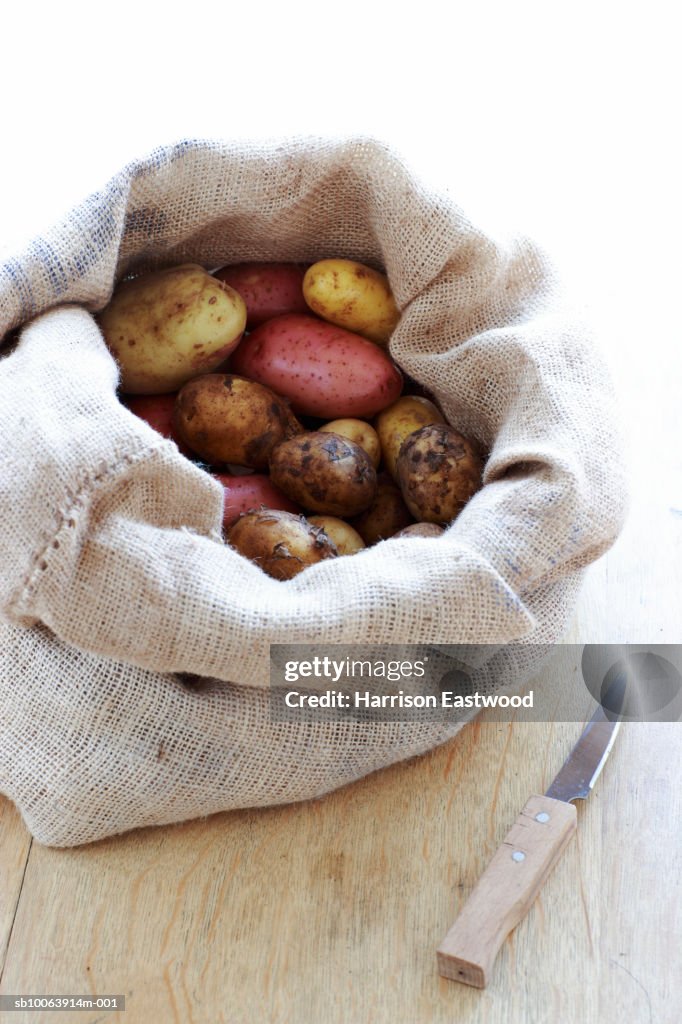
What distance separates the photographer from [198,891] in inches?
31.0

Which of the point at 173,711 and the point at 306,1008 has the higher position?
the point at 173,711

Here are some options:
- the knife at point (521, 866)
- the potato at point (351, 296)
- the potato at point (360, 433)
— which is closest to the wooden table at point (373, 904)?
the knife at point (521, 866)

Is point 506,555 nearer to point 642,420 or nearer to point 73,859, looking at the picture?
point 73,859

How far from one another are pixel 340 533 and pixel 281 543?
10cm

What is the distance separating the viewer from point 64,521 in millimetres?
722

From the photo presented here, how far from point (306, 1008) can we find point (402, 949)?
0.24 feet

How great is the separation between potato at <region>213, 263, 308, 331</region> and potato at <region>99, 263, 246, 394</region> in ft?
0.19

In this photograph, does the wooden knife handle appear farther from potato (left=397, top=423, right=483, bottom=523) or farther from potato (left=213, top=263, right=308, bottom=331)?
potato (left=213, top=263, right=308, bottom=331)

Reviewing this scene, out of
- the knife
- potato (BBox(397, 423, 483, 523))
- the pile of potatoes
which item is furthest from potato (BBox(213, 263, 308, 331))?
the knife

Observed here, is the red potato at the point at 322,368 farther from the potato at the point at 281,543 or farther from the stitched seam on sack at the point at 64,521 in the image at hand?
the stitched seam on sack at the point at 64,521

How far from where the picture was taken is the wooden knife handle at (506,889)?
0.73 metres

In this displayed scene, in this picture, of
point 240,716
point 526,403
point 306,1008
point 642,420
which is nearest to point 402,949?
point 306,1008

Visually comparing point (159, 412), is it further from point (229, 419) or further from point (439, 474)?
point (439, 474)

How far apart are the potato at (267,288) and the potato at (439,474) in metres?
0.21
